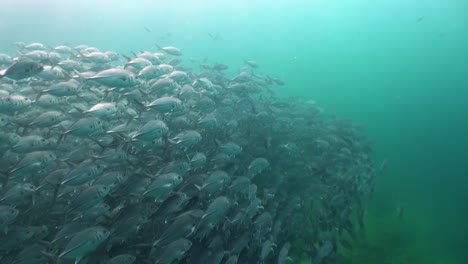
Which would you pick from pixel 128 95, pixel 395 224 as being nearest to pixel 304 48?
pixel 395 224

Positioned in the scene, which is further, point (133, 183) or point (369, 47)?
point (369, 47)

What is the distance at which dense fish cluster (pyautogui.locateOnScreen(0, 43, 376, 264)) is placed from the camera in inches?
181

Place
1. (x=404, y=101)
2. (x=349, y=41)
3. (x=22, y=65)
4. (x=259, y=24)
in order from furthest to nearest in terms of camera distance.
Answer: (x=349, y=41) → (x=259, y=24) → (x=404, y=101) → (x=22, y=65)

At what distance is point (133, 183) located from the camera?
5.34 meters

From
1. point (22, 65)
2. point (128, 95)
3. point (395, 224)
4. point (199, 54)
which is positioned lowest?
point (199, 54)

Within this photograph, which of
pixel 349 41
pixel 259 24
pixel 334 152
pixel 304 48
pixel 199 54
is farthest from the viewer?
pixel 349 41

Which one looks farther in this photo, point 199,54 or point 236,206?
point 199,54

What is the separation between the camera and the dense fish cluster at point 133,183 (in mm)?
4609

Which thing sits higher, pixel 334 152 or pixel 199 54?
pixel 334 152

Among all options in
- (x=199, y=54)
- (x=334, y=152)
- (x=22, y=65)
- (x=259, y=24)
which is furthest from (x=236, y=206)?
(x=259, y=24)

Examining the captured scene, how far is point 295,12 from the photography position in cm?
11350

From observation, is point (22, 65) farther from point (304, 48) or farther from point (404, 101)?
point (304, 48)

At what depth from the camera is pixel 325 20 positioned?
13438cm

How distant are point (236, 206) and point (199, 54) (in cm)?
7685
